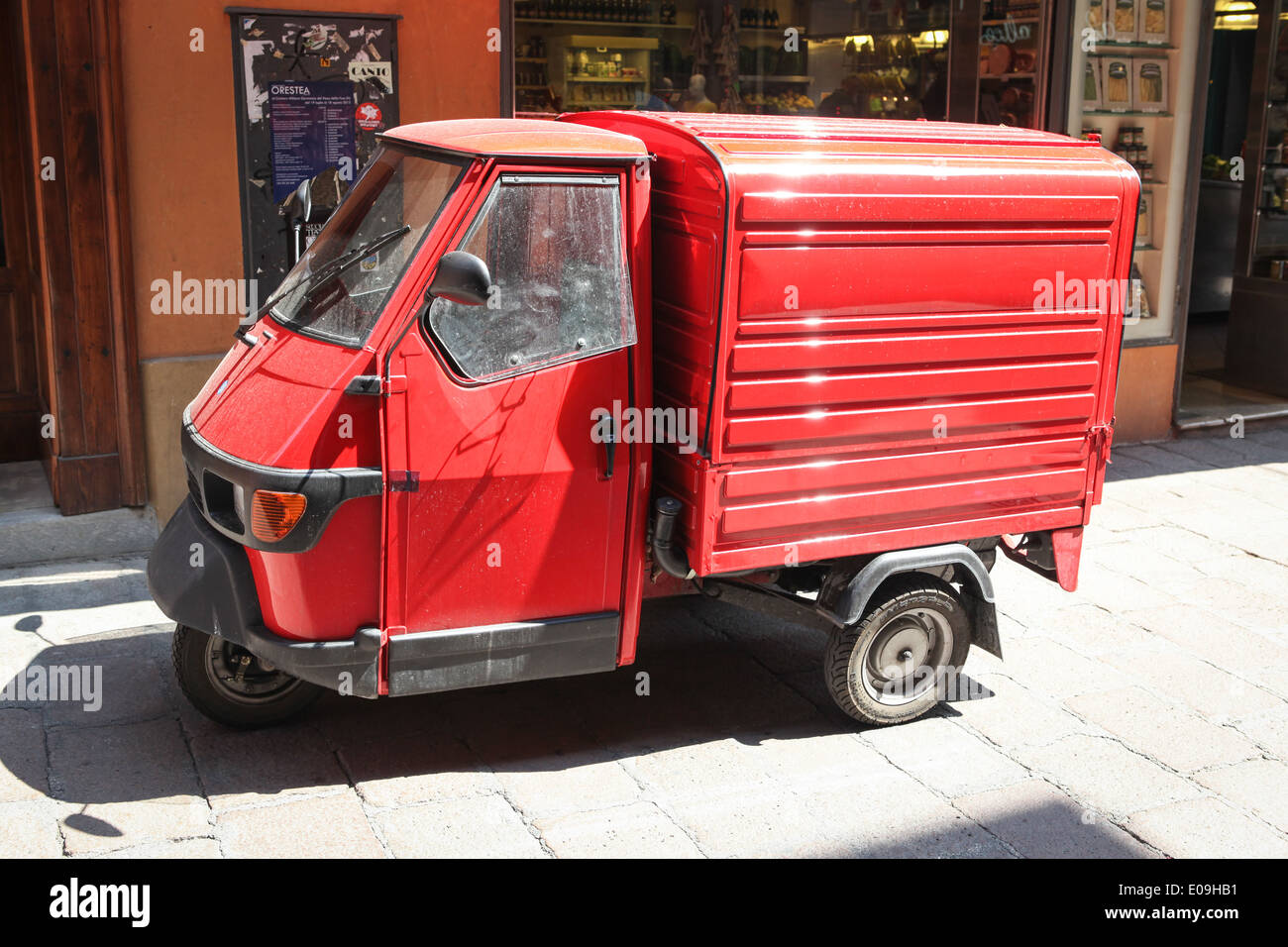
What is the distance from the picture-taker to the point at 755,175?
4301 mm

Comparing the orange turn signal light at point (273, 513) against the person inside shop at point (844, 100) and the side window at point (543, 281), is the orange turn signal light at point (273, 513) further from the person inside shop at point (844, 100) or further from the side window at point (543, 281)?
the person inside shop at point (844, 100)

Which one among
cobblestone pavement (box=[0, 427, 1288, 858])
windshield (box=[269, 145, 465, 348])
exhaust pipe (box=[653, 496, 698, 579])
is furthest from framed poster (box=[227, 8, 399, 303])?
exhaust pipe (box=[653, 496, 698, 579])

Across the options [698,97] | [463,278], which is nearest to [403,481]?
[463,278]

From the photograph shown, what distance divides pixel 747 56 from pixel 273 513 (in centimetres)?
672

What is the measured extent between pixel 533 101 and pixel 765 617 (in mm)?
4041

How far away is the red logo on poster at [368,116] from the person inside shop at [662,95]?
9.27 feet

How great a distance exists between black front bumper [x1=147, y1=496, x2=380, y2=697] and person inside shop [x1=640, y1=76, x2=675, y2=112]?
581 centimetres

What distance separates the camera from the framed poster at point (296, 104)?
6750 millimetres

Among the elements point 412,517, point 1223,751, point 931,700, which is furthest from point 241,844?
point 1223,751

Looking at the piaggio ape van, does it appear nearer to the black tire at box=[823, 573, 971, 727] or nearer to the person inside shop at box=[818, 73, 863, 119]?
the black tire at box=[823, 573, 971, 727]

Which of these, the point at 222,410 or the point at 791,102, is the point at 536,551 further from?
the point at 791,102

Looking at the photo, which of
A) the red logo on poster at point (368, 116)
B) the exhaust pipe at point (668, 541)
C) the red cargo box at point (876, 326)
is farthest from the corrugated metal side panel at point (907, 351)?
the red logo on poster at point (368, 116)

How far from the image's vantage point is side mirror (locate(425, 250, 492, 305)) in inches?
160

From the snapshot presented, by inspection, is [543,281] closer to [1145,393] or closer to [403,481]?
[403,481]
